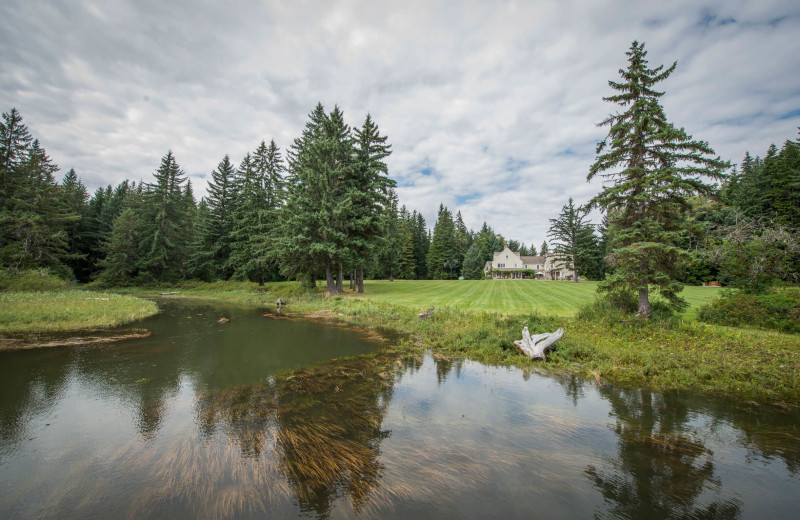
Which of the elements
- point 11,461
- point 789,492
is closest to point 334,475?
point 11,461

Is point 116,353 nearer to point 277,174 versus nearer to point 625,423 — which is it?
point 625,423

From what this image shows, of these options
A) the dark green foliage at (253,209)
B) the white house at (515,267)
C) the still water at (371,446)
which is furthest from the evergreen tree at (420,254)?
the still water at (371,446)

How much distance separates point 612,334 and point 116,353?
679 inches

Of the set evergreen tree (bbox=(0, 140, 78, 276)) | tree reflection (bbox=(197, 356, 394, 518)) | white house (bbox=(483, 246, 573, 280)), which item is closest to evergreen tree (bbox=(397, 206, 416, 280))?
white house (bbox=(483, 246, 573, 280))

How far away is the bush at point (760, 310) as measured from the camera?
1077 centimetres

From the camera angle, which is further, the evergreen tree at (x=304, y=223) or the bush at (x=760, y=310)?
the evergreen tree at (x=304, y=223)

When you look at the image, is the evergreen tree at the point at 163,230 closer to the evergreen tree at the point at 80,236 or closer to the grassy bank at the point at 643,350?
the evergreen tree at the point at 80,236

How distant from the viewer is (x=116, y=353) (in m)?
9.81

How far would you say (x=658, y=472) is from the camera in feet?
13.9

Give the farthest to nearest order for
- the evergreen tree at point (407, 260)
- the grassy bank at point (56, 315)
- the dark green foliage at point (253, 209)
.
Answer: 1. the evergreen tree at point (407, 260)
2. the dark green foliage at point (253, 209)
3. the grassy bank at point (56, 315)

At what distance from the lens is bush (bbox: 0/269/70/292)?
20.6m

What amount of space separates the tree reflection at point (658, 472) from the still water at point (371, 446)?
0.02 meters

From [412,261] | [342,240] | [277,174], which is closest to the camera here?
[342,240]

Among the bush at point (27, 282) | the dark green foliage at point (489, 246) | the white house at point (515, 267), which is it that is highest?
the dark green foliage at point (489, 246)
